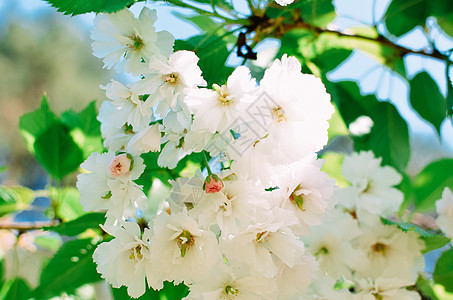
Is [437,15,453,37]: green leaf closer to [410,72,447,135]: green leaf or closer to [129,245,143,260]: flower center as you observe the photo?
[410,72,447,135]: green leaf

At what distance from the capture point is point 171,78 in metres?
0.35

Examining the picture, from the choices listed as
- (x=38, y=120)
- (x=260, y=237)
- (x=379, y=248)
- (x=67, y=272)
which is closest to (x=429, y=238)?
(x=379, y=248)

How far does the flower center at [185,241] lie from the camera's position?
1.21ft

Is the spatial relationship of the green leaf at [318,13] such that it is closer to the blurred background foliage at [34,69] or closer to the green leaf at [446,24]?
the green leaf at [446,24]

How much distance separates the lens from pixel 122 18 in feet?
1.27

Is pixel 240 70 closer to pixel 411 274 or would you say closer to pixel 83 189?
pixel 83 189

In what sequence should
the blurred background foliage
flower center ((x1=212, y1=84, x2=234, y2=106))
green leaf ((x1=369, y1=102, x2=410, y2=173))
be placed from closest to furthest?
flower center ((x1=212, y1=84, x2=234, y2=106)) → green leaf ((x1=369, y1=102, x2=410, y2=173)) → the blurred background foliage

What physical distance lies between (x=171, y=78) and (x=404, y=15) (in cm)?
55

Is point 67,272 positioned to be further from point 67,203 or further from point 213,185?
point 213,185

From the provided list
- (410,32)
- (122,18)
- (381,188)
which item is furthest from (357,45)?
(122,18)

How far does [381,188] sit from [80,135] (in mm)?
522

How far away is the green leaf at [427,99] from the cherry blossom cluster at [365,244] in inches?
5.3

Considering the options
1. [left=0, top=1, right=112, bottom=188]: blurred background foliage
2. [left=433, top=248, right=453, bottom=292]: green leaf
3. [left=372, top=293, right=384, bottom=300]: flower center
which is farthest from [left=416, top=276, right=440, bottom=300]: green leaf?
[left=0, top=1, right=112, bottom=188]: blurred background foliage

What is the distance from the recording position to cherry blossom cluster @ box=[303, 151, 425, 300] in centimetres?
55
